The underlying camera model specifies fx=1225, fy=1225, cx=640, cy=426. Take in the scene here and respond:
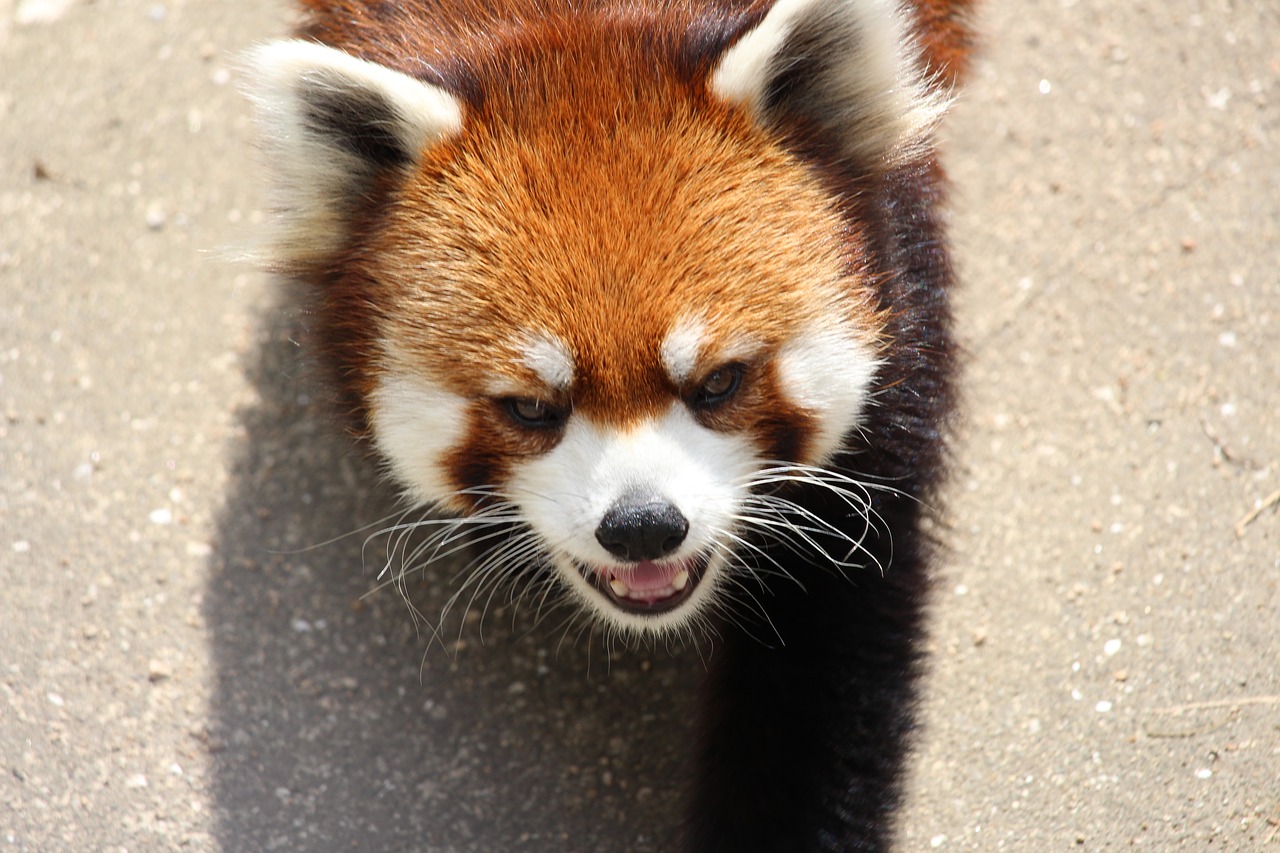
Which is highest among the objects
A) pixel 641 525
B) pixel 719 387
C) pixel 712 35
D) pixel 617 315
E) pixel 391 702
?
pixel 712 35

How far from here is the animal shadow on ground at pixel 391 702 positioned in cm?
269

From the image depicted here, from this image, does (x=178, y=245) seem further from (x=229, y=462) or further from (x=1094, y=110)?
(x=1094, y=110)

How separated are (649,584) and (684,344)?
57 centimetres

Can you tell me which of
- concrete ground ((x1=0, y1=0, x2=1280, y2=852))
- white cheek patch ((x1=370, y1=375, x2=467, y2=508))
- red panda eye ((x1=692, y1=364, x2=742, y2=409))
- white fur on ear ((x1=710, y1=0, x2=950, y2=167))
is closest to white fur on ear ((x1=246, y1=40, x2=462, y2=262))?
white cheek patch ((x1=370, y1=375, x2=467, y2=508))

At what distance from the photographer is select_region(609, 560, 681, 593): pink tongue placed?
241cm

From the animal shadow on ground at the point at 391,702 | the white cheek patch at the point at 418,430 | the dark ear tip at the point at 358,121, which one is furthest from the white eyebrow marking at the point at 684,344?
the animal shadow on ground at the point at 391,702

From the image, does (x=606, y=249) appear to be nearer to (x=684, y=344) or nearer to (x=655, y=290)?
(x=655, y=290)

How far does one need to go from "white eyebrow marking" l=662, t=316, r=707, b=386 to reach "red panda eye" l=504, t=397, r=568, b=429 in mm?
222

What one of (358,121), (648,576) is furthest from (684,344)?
(358,121)

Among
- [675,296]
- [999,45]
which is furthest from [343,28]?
[999,45]

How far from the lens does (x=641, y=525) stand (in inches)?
84.0

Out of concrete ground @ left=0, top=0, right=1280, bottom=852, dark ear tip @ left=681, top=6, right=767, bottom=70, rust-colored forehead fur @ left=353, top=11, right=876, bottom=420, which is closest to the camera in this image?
rust-colored forehead fur @ left=353, top=11, right=876, bottom=420

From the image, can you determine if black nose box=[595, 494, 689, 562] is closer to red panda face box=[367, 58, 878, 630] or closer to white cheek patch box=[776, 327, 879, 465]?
red panda face box=[367, 58, 878, 630]

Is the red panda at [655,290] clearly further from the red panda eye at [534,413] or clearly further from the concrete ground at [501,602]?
the concrete ground at [501,602]
